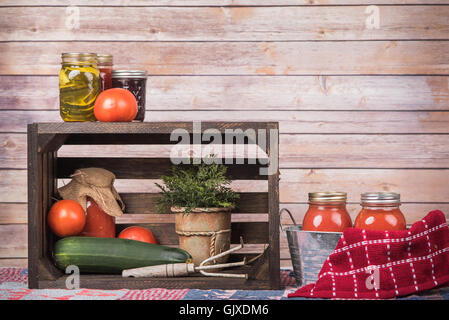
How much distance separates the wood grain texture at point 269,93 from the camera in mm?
1771

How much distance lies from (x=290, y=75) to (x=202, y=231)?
0.69 meters

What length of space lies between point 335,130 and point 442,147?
33cm

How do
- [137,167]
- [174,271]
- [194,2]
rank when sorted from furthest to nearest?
1. [194,2]
2. [137,167]
3. [174,271]

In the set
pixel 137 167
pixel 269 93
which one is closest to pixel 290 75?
pixel 269 93

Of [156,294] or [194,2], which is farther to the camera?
[194,2]

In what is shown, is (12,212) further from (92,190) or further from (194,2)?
(194,2)

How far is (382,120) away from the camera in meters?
→ 1.78

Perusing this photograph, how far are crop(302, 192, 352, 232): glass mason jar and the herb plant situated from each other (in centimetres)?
20

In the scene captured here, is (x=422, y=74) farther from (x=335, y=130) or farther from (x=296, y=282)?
(x=296, y=282)

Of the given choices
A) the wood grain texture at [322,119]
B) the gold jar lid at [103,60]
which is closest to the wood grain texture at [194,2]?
the wood grain texture at [322,119]

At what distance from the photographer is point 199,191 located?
1322 mm

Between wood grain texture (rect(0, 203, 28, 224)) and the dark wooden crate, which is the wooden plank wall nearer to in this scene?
wood grain texture (rect(0, 203, 28, 224))

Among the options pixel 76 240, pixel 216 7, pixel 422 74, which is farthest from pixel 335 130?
pixel 76 240
